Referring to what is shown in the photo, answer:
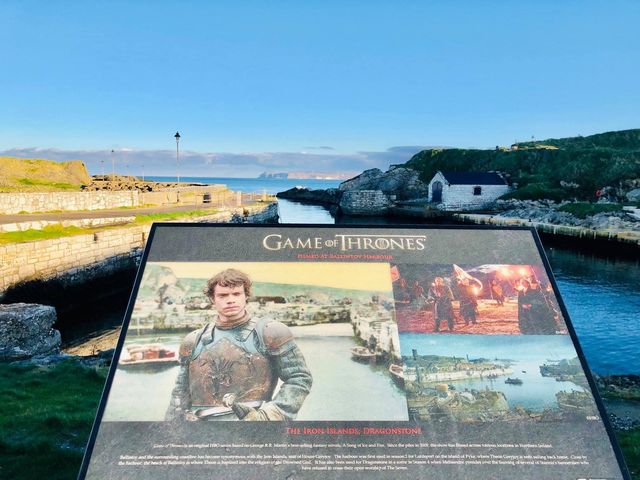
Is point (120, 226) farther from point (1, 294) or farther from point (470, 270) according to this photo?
point (470, 270)

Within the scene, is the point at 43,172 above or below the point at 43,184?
above

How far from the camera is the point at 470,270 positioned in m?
6.16

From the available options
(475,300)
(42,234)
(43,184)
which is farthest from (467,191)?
(475,300)

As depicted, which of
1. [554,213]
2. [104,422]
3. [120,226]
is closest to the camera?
[104,422]

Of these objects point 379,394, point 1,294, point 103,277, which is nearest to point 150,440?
point 379,394

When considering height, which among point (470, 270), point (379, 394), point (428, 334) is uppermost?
point (470, 270)

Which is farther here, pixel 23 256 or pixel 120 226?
pixel 120 226

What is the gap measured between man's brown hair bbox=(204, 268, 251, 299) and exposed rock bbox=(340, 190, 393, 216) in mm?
78727

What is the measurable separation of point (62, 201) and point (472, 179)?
221ft

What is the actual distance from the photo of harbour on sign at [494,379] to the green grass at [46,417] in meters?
4.79

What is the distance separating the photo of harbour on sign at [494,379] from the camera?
500 centimetres

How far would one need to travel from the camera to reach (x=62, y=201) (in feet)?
104

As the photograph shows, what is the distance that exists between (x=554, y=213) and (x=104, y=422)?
61.9 meters

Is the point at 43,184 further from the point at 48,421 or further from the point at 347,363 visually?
the point at 347,363
